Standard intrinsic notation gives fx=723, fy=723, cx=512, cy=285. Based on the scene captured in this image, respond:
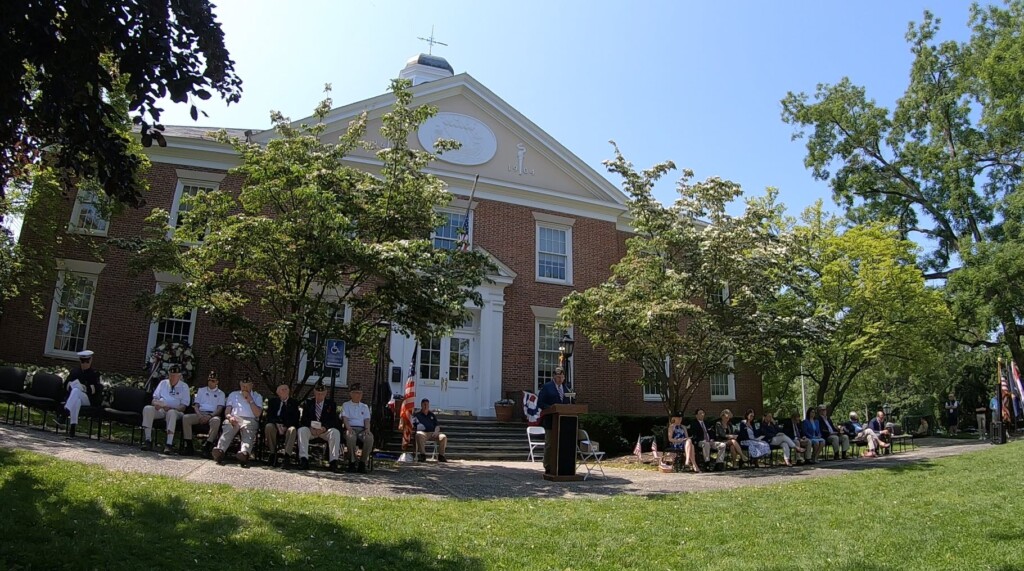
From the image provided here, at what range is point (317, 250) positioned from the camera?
10.9 m

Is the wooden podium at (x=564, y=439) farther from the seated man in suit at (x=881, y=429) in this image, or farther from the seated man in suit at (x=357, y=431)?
the seated man in suit at (x=881, y=429)

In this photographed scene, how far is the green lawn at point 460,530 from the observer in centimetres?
514

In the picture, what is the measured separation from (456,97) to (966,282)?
17.9 meters

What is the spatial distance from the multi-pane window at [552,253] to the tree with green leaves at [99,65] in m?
15.7

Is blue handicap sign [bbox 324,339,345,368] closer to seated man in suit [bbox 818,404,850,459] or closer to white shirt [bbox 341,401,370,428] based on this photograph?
white shirt [bbox 341,401,370,428]

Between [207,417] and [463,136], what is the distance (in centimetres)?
1242

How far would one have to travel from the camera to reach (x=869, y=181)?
28.6 m

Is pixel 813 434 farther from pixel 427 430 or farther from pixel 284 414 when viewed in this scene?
pixel 284 414

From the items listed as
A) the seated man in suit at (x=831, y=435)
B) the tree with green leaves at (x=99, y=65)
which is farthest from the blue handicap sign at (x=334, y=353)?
the seated man in suit at (x=831, y=435)

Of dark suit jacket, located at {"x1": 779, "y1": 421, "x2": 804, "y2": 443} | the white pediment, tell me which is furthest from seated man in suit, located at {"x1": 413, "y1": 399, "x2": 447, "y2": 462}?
the white pediment

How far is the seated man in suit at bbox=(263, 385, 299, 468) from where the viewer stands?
10359mm

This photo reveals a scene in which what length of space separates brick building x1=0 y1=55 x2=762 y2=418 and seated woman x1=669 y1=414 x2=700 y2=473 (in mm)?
6408

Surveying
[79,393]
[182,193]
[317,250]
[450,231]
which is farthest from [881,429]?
[182,193]

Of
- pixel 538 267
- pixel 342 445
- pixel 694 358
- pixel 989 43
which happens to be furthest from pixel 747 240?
pixel 989 43
